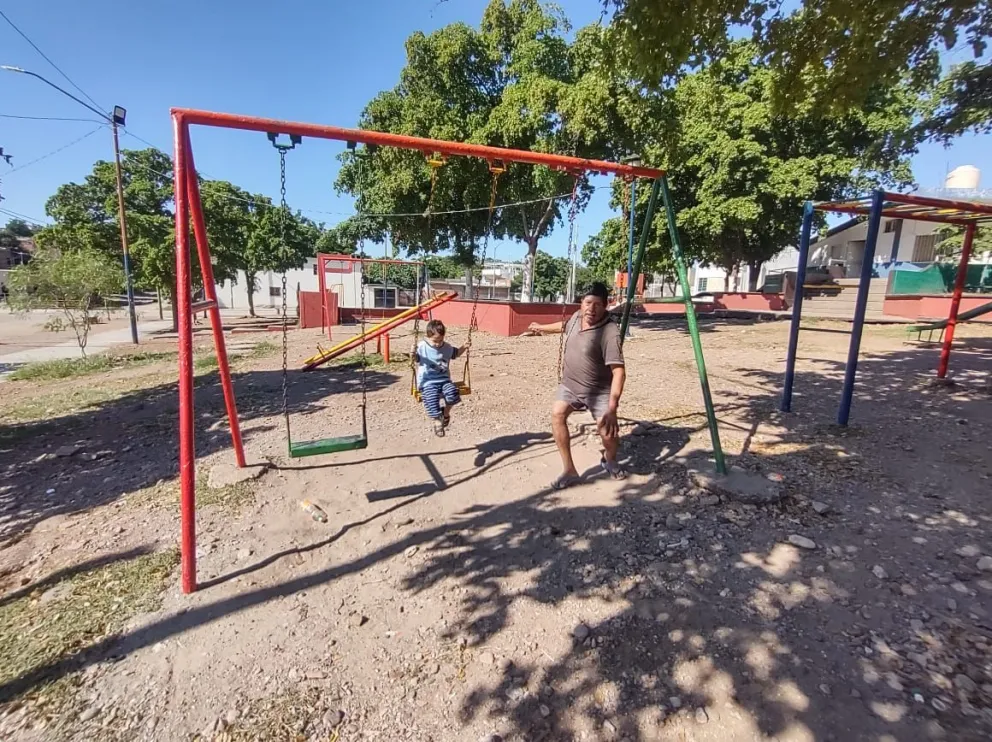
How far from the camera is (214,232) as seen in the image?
26047 mm

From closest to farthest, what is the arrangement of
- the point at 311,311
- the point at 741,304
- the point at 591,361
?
1. the point at 591,361
2. the point at 311,311
3. the point at 741,304

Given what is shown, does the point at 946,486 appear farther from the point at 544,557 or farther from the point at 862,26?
the point at 862,26

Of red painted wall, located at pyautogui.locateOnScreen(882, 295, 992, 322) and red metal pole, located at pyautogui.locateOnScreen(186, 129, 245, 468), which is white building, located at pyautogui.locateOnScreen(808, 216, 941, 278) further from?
red metal pole, located at pyautogui.locateOnScreen(186, 129, 245, 468)

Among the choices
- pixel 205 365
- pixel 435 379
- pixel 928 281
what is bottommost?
Result: pixel 205 365

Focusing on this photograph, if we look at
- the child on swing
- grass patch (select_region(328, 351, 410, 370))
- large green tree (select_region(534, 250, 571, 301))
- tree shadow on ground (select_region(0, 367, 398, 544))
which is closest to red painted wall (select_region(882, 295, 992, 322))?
grass patch (select_region(328, 351, 410, 370))

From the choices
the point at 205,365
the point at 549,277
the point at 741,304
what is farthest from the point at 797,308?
the point at 549,277

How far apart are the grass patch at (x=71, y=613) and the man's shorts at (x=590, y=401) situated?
10.0 feet

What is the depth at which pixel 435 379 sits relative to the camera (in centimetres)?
500

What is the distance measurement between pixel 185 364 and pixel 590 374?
2894mm

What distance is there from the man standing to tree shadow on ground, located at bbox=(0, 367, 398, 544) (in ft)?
12.2

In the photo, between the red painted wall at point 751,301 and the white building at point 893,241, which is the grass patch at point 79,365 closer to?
the red painted wall at point 751,301

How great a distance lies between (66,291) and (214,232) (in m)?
13.8

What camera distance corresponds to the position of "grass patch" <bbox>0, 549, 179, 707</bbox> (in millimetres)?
2381

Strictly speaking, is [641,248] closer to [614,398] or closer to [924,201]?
[614,398]
